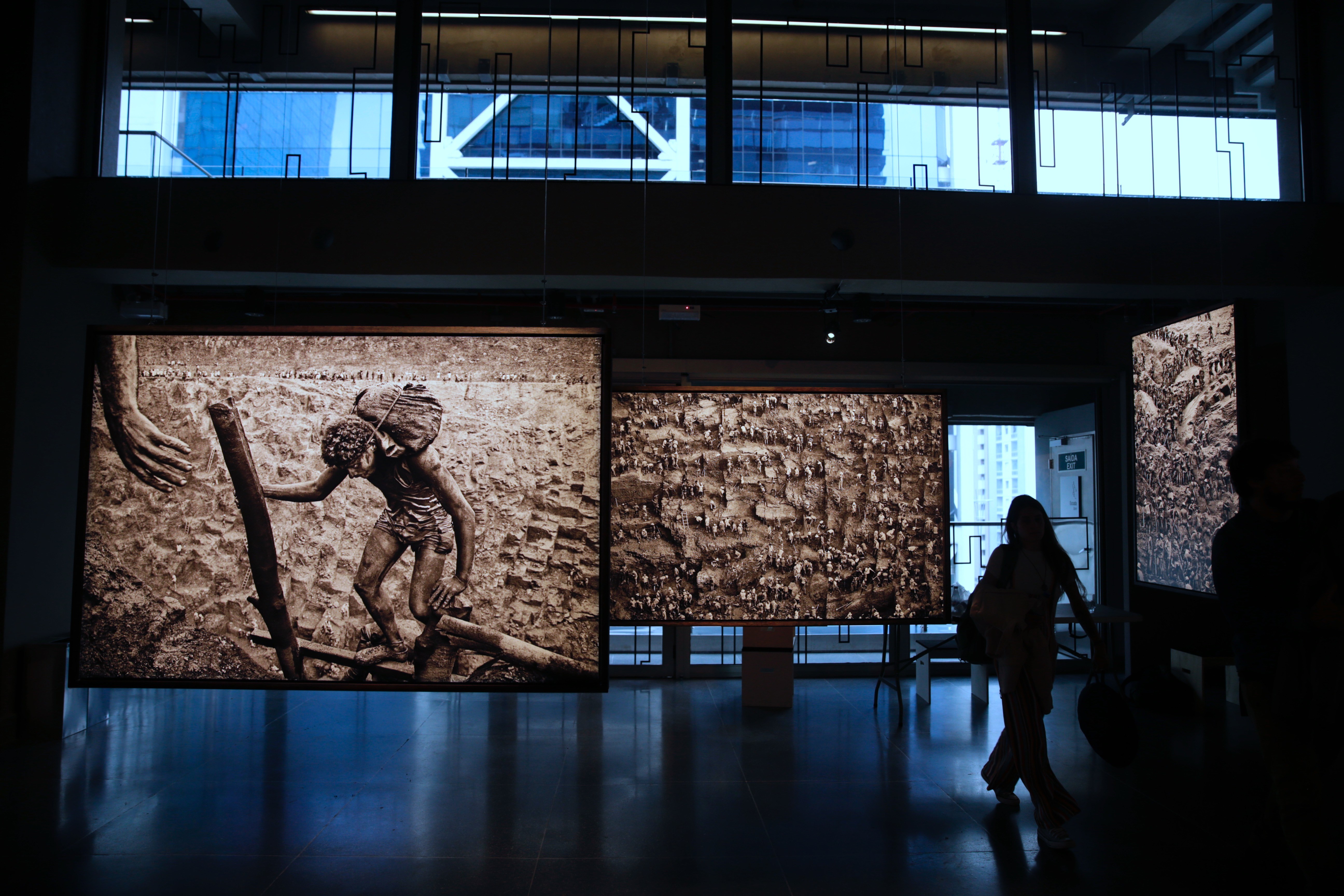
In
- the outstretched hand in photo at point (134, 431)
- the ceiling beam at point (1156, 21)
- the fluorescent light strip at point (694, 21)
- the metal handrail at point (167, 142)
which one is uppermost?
the fluorescent light strip at point (694, 21)

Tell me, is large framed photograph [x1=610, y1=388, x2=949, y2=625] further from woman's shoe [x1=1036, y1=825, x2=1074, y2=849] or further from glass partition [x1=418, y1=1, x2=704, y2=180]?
glass partition [x1=418, y1=1, x2=704, y2=180]

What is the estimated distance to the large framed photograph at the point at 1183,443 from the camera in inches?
171

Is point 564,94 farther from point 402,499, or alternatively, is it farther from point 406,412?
point 402,499

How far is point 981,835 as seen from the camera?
151 inches

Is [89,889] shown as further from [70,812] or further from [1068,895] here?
[1068,895]

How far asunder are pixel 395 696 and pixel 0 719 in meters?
2.63

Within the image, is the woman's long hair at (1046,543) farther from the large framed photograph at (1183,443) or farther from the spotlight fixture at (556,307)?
the spotlight fixture at (556,307)

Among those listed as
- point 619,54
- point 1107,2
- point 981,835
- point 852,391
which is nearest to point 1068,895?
point 981,835

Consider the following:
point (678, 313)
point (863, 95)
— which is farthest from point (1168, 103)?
point (678, 313)

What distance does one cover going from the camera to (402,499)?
12.2 ft

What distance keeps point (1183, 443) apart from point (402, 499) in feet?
14.8

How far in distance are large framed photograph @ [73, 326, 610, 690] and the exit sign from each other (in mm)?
6546

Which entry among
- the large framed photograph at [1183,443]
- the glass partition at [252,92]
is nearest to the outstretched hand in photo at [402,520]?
the glass partition at [252,92]

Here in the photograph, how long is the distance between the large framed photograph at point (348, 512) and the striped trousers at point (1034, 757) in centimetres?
205
